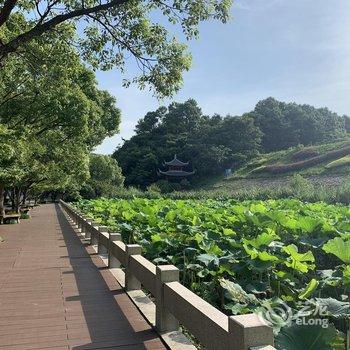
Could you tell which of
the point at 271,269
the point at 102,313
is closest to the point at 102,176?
the point at 102,313

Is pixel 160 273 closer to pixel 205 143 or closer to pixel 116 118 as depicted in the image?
pixel 116 118

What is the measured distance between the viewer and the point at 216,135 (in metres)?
74.4

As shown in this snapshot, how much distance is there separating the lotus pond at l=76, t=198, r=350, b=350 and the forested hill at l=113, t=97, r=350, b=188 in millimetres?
64422

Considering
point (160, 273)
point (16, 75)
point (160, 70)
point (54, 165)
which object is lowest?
point (160, 273)

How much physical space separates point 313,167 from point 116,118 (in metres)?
29.5

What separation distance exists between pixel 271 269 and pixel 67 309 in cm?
266

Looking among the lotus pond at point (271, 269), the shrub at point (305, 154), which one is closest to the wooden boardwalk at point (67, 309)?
the lotus pond at point (271, 269)

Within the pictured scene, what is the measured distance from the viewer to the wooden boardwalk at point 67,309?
181 inches

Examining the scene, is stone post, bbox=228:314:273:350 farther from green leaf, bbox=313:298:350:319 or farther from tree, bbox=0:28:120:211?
tree, bbox=0:28:120:211

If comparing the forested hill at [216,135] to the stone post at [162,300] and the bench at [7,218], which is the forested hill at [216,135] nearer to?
the bench at [7,218]

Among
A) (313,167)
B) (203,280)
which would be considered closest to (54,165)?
(203,280)

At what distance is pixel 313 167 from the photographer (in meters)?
55.2

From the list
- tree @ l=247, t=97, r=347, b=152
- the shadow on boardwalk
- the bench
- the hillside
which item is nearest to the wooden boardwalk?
the shadow on boardwalk

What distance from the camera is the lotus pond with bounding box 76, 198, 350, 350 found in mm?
3287
